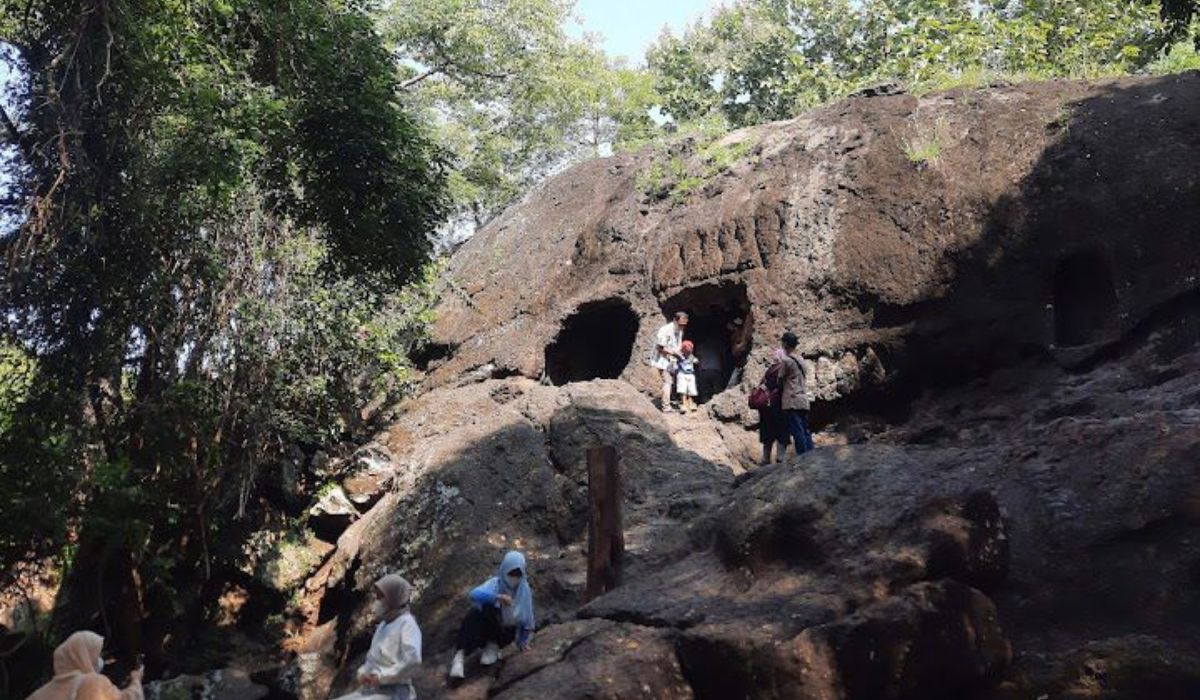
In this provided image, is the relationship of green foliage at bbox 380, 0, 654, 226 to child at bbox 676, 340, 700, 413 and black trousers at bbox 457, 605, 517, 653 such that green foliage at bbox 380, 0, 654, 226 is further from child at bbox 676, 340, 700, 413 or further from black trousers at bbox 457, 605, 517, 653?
black trousers at bbox 457, 605, 517, 653

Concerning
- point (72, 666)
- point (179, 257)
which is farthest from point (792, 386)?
point (72, 666)

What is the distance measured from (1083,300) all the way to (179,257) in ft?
34.1

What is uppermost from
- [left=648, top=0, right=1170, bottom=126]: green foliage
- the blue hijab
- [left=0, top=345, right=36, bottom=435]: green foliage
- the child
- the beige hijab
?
[left=648, top=0, right=1170, bottom=126]: green foliage

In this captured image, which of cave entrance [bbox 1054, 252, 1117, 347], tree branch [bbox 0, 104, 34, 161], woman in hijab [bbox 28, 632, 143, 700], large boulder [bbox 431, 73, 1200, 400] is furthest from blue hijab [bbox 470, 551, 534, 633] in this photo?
cave entrance [bbox 1054, 252, 1117, 347]

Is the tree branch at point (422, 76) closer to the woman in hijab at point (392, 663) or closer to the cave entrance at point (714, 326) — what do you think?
the cave entrance at point (714, 326)

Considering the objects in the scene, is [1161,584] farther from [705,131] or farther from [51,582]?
[705,131]

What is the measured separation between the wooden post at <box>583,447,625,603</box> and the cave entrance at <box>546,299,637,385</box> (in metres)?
6.72

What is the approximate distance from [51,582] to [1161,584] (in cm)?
1037

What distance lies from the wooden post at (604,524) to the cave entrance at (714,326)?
225 inches

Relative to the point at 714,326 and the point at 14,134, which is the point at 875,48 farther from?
the point at 14,134

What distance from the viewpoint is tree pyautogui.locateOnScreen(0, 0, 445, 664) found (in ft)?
29.9

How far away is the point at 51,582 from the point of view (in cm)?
1070

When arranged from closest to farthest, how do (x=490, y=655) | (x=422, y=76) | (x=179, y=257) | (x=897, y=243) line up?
(x=490, y=655) → (x=179, y=257) → (x=897, y=243) → (x=422, y=76)

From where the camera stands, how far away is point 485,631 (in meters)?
7.33
